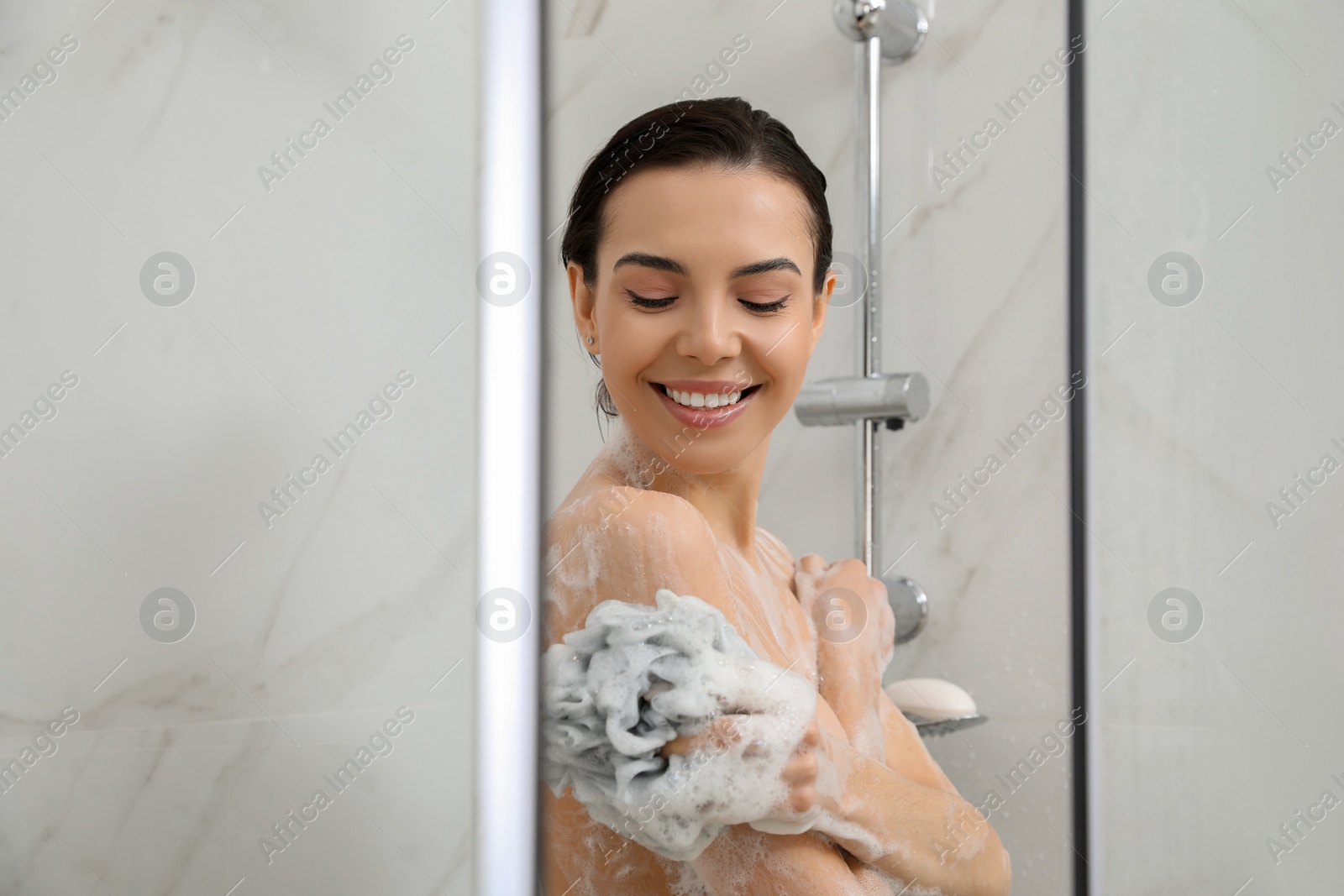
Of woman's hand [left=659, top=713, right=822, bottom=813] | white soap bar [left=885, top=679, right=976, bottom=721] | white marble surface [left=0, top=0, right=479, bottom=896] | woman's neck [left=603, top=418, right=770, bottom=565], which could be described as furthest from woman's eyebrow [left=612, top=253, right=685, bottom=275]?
white soap bar [left=885, top=679, right=976, bottom=721]

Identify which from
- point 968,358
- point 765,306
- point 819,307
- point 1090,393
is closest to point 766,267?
point 765,306

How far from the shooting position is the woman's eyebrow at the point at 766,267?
567 millimetres

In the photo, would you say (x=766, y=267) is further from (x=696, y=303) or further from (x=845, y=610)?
(x=845, y=610)

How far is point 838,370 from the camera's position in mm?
971

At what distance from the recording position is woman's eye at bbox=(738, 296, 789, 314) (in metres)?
0.58

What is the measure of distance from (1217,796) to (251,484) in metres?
0.68

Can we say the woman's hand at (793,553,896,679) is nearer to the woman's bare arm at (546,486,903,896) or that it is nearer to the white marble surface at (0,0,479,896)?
the woman's bare arm at (546,486,903,896)

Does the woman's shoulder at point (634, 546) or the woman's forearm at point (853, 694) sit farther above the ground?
the woman's shoulder at point (634, 546)

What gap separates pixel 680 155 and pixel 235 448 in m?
0.46

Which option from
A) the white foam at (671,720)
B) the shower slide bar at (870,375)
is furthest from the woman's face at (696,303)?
the shower slide bar at (870,375)

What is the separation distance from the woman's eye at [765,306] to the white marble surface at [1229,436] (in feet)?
0.68

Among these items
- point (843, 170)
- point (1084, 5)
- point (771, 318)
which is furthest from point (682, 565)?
point (843, 170)

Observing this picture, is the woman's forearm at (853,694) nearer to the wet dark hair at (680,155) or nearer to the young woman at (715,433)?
the young woman at (715,433)

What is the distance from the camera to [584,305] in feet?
1.78
